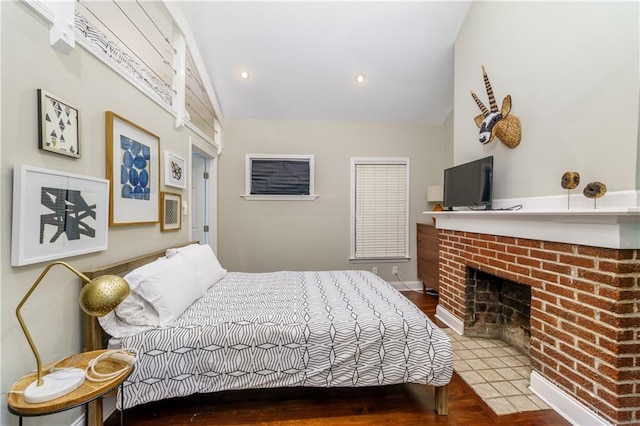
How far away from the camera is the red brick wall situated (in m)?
1.33

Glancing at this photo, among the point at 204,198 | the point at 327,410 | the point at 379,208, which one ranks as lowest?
the point at 327,410

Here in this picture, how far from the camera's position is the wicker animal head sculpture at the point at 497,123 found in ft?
7.02

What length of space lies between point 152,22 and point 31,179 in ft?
5.93

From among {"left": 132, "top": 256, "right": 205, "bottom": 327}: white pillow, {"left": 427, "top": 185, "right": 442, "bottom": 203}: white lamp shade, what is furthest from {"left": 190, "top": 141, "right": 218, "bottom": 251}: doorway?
{"left": 427, "top": 185, "right": 442, "bottom": 203}: white lamp shade

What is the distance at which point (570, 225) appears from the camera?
5.08 ft

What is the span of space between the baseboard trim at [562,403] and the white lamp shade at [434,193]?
2376 millimetres

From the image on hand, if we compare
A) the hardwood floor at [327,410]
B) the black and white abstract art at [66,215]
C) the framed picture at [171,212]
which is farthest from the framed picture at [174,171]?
the hardwood floor at [327,410]

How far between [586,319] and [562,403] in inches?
22.1

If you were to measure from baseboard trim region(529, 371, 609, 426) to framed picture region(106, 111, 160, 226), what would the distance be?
2.95 m

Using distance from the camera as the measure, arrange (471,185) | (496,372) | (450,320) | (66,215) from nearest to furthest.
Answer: (66,215) → (496,372) → (471,185) → (450,320)

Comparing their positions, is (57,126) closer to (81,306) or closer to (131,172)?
(131,172)

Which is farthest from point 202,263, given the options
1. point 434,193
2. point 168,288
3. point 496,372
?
point 434,193

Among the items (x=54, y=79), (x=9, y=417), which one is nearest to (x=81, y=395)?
(x=9, y=417)

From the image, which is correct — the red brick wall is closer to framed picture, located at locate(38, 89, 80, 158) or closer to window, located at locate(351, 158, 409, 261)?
window, located at locate(351, 158, 409, 261)
